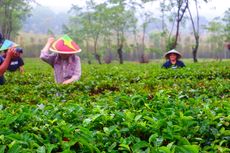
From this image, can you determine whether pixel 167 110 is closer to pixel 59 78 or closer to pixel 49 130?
pixel 49 130

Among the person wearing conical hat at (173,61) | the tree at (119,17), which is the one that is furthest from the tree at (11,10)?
the person wearing conical hat at (173,61)

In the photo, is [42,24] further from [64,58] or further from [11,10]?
[64,58]

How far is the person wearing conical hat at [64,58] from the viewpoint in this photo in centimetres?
583

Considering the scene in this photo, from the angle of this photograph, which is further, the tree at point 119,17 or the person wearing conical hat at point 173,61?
the tree at point 119,17

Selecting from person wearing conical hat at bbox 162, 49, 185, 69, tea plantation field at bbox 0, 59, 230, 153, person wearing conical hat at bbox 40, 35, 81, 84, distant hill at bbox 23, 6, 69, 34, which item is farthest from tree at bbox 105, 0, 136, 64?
distant hill at bbox 23, 6, 69, 34

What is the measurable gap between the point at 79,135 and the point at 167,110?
2.69 ft

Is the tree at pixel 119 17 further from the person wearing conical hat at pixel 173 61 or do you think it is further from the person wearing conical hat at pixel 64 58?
the person wearing conical hat at pixel 64 58

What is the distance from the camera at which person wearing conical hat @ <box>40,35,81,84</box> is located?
230 inches

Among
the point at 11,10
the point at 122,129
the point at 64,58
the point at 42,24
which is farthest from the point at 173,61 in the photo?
the point at 42,24

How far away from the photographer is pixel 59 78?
244 inches

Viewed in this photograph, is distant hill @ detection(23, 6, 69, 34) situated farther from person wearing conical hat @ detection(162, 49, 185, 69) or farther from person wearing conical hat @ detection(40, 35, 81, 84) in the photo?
person wearing conical hat @ detection(40, 35, 81, 84)

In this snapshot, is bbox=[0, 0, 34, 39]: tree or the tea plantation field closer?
the tea plantation field

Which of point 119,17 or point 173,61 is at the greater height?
point 119,17

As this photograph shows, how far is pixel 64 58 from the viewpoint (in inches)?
237
